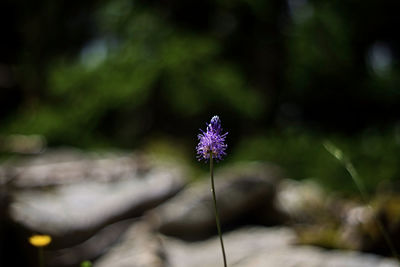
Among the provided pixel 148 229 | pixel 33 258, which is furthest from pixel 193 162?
pixel 33 258

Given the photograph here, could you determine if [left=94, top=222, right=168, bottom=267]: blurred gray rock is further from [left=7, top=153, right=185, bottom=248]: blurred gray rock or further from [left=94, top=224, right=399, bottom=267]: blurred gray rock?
[left=7, top=153, right=185, bottom=248]: blurred gray rock

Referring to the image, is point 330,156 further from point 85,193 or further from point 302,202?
point 85,193

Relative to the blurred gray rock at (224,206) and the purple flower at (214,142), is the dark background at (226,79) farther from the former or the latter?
the purple flower at (214,142)

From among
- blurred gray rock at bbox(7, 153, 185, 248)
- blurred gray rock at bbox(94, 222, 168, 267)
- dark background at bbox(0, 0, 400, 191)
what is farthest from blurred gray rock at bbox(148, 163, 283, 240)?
dark background at bbox(0, 0, 400, 191)

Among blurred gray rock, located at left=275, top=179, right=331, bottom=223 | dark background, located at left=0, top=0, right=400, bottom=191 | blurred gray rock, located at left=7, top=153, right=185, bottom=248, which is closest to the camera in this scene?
blurred gray rock, located at left=7, top=153, right=185, bottom=248

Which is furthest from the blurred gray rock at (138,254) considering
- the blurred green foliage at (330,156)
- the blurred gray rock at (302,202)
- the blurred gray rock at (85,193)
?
the blurred green foliage at (330,156)

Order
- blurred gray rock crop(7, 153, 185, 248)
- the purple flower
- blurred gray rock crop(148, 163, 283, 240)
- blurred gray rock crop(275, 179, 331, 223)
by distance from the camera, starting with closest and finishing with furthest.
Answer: the purple flower, blurred gray rock crop(7, 153, 185, 248), blurred gray rock crop(148, 163, 283, 240), blurred gray rock crop(275, 179, 331, 223)
